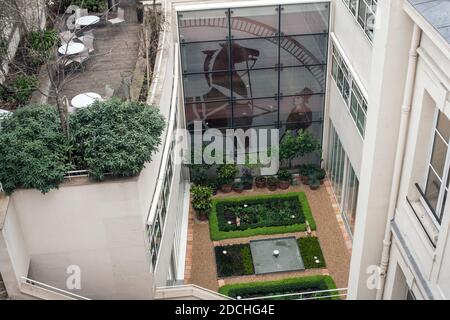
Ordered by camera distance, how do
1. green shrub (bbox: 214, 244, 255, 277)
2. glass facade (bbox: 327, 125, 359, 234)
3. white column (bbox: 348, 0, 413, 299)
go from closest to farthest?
white column (bbox: 348, 0, 413, 299), green shrub (bbox: 214, 244, 255, 277), glass facade (bbox: 327, 125, 359, 234)

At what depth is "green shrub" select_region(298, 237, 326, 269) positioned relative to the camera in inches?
894

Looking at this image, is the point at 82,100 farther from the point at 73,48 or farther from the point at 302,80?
the point at 302,80

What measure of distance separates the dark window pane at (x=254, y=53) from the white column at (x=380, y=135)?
1198 cm

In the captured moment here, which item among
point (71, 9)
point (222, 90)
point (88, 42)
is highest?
point (71, 9)

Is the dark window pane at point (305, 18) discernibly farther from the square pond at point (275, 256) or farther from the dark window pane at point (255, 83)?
the square pond at point (275, 256)

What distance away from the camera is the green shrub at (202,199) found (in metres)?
24.5

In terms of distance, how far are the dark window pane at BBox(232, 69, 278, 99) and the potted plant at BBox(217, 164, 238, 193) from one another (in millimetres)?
2857

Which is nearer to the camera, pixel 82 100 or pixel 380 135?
pixel 380 135

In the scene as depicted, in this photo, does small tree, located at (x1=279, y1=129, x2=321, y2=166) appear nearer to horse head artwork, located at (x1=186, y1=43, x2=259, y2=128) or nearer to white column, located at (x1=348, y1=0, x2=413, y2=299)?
horse head artwork, located at (x1=186, y1=43, x2=259, y2=128)

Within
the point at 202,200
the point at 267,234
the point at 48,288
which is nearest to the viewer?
the point at 48,288

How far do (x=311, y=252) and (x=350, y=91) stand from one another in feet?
19.6

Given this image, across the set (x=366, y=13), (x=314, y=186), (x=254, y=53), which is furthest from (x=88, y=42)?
(x=314, y=186)

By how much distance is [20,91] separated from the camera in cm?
1884

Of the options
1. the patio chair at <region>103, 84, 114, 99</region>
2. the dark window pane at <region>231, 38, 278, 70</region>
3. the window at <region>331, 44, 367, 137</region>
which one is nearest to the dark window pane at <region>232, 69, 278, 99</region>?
the dark window pane at <region>231, 38, 278, 70</region>
